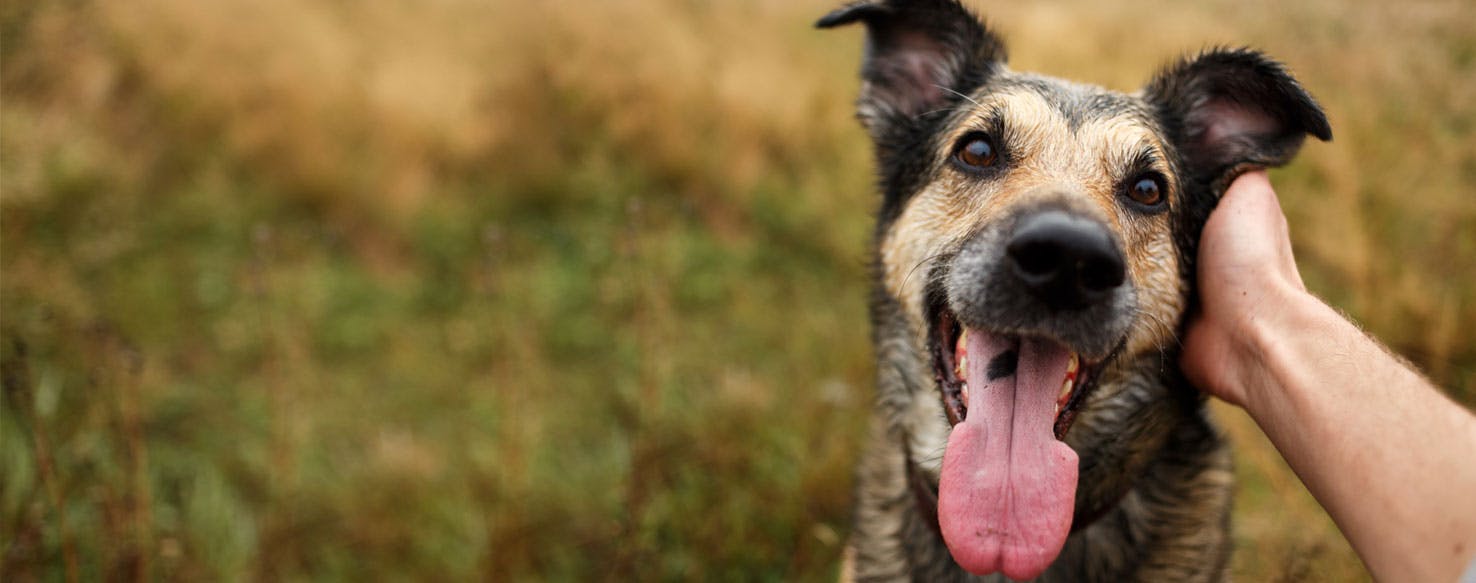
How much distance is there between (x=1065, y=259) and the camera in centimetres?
206

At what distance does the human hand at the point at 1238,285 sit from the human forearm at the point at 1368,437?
0.05 m

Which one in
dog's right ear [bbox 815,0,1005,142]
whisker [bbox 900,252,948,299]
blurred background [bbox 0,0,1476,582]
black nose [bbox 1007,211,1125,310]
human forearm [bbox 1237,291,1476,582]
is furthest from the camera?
blurred background [bbox 0,0,1476,582]

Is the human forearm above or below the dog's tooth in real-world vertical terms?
above

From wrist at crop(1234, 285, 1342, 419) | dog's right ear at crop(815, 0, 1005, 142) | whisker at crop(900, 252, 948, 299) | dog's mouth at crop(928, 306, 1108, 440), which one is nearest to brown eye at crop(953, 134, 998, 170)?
dog's right ear at crop(815, 0, 1005, 142)

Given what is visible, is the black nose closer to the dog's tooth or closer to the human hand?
the dog's tooth

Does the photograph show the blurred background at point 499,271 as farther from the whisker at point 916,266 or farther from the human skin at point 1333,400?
the whisker at point 916,266

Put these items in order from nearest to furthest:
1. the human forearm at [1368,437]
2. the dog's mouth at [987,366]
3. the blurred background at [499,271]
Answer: the human forearm at [1368,437] < the dog's mouth at [987,366] < the blurred background at [499,271]

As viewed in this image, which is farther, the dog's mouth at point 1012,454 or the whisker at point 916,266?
the whisker at point 916,266

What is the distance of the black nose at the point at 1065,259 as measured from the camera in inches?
79.1

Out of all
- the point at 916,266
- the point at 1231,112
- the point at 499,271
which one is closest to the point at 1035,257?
the point at 916,266

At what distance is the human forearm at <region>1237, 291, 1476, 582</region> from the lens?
1.58 metres

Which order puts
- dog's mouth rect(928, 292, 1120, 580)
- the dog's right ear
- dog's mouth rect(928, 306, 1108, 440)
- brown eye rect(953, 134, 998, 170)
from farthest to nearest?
the dog's right ear
brown eye rect(953, 134, 998, 170)
dog's mouth rect(928, 306, 1108, 440)
dog's mouth rect(928, 292, 1120, 580)

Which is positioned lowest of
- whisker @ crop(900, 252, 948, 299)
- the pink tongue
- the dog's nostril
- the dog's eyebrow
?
the pink tongue

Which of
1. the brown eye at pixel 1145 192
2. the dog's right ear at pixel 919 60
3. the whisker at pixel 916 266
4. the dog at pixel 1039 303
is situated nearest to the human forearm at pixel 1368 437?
the dog at pixel 1039 303
